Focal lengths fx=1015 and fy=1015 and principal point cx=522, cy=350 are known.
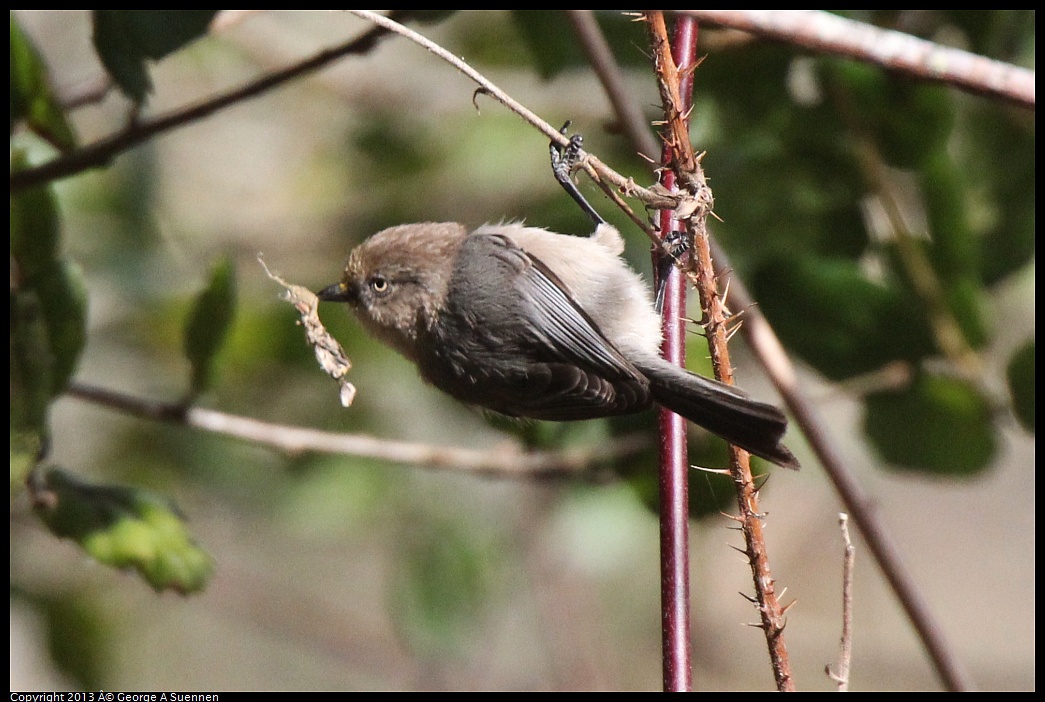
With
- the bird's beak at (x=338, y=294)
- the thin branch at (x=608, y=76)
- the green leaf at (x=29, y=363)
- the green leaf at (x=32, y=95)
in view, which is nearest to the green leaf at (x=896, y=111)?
the thin branch at (x=608, y=76)

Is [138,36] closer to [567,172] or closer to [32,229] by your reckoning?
[32,229]

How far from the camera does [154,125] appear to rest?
2.00 m

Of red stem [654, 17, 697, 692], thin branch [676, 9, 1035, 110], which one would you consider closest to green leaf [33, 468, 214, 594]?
red stem [654, 17, 697, 692]

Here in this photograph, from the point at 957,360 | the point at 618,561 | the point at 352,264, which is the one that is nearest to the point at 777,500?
the point at 618,561

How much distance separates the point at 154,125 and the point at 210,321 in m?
0.41

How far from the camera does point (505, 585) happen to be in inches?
138

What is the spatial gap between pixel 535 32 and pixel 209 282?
3.25ft

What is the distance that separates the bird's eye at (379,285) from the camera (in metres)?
2.42

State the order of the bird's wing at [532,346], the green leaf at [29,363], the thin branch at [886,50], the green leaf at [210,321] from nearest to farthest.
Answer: the thin branch at [886,50] < the green leaf at [29,363] < the bird's wing at [532,346] < the green leaf at [210,321]

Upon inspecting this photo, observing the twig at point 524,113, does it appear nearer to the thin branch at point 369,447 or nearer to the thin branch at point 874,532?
the thin branch at point 874,532

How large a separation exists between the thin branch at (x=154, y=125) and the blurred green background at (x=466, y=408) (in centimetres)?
7

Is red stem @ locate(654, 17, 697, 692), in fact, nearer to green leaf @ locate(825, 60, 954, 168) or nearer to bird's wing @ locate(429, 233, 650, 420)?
bird's wing @ locate(429, 233, 650, 420)

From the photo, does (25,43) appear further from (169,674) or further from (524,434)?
(169,674)

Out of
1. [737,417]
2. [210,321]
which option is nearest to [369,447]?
[210,321]
